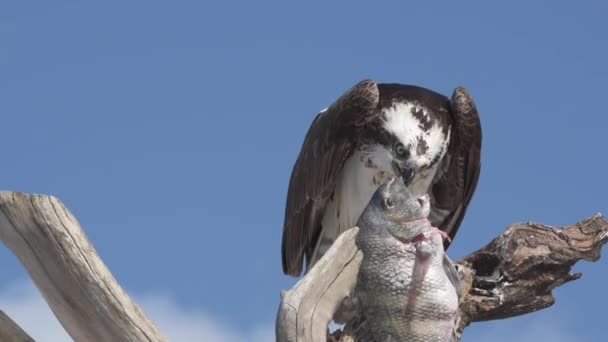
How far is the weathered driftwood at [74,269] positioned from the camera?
5.46 m

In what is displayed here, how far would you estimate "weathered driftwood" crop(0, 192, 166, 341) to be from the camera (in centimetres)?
546

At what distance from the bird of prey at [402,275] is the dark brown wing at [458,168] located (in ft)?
10.1

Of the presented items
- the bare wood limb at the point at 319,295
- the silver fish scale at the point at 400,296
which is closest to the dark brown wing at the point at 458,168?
the silver fish scale at the point at 400,296

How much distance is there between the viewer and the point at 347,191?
29.1ft

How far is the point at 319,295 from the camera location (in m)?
5.48

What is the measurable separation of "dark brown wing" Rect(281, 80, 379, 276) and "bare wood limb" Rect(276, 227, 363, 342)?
9.97 feet

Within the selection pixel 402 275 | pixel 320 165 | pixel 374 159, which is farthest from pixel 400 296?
pixel 320 165

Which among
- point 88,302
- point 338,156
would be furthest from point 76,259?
point 338,156

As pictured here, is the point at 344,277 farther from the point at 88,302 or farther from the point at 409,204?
the point at 88,302

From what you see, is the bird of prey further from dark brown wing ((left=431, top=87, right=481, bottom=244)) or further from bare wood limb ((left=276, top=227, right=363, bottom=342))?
dark brown wing ((left=431, top=87, right=481, bottom=244))

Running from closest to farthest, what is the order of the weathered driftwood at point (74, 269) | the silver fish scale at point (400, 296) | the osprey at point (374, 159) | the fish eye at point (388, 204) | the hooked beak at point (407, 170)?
1. the weathered driftwood at point (74, 269)
2. the silver fish scale at point (400, 296)
3. the fish eye at point (388, 204)
4. the hooked beak at point (407, 170)
5. the osprey at point (374, 159)

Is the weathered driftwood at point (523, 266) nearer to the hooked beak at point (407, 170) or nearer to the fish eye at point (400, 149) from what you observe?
the hooked beak at point (407, 170)

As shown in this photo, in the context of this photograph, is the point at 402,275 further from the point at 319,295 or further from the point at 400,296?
the point at 319,295

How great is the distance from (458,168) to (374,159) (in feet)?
2.53
